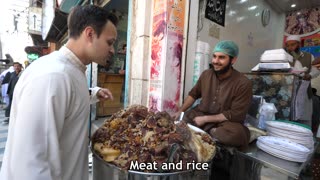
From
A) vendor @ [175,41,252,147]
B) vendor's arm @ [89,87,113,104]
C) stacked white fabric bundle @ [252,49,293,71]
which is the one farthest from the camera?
stacked white fabric bundle @ [252,49,293,71]

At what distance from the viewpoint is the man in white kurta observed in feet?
2.99

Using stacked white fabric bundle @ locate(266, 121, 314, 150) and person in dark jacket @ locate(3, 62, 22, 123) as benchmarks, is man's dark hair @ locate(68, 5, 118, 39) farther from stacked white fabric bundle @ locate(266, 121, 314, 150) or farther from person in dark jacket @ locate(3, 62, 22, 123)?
person in dark jacket @ locate(3, 62, 22, 123)

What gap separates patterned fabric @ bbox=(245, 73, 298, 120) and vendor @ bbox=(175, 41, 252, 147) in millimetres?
1192

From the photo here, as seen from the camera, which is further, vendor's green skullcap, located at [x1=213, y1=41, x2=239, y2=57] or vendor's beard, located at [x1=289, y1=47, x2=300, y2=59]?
vendor's beard, located at [x1=289, y1=47, x2=300, y2=59]

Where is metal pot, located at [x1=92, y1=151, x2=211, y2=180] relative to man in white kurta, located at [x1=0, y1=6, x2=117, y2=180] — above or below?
below

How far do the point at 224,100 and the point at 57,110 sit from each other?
5.86 feet

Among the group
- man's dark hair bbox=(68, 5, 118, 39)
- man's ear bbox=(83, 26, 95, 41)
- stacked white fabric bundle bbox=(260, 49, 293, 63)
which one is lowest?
man's ear bbox=(83, 26, 95, 41)

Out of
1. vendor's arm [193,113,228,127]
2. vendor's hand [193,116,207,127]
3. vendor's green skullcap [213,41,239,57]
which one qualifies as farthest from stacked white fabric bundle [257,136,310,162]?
vendor's green skullcap [213,41,239,57]

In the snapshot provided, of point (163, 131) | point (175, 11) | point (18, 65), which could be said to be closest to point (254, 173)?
point (163, 131)

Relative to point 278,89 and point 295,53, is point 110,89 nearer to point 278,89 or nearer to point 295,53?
point 278,89

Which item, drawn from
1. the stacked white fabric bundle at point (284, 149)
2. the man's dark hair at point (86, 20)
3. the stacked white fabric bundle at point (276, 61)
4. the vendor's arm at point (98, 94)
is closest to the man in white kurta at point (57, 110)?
the man's dark hair at point (86, 20)

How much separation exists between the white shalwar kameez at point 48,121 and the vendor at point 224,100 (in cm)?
141

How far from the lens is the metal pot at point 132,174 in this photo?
109 cm

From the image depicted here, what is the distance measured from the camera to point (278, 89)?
123 inches
